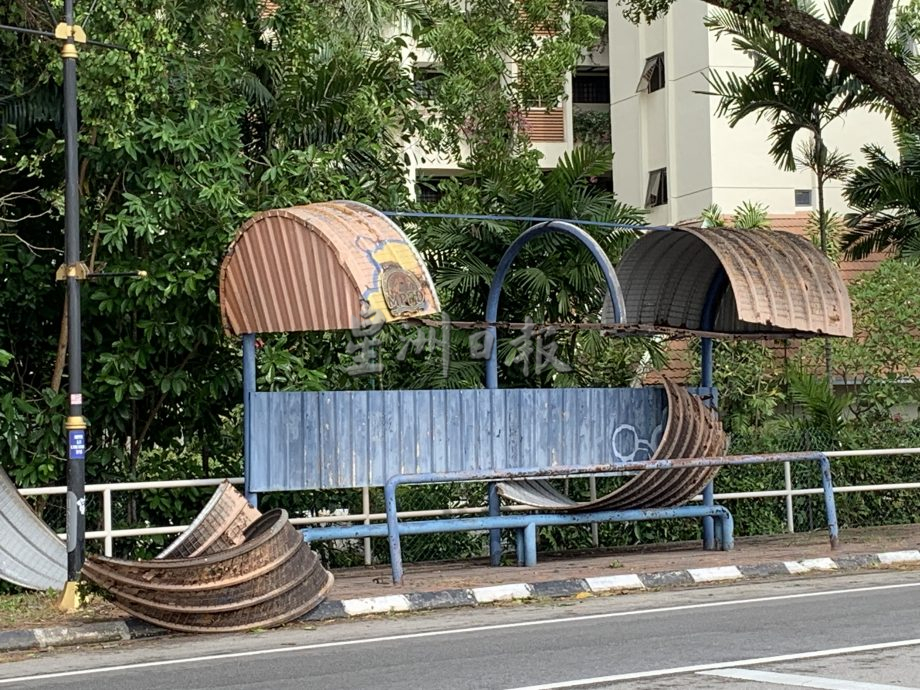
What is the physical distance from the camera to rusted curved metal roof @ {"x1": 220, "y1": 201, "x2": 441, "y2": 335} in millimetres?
12094

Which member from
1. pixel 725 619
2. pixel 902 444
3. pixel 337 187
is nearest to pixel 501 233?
pixel 337 187

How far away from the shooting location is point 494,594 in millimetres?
12086

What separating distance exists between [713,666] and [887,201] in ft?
41.7

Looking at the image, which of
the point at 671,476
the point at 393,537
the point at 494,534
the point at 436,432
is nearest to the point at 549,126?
the point at 671,476

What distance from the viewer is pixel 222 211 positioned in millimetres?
13602

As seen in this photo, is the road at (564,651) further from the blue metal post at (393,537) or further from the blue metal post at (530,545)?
the blue metal post at (530,545)

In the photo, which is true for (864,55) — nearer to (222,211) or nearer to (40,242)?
(222,211)

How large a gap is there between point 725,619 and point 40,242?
331 inches

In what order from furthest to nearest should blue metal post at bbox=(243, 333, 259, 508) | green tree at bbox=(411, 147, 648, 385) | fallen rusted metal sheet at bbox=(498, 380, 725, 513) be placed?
green tree at bbox=(411, 147, 648, 385) → fallen rusted metal sheet at bbox=(498, 380, 725, 513) → blue metal post at bbox=(243, 333, 259, 508)

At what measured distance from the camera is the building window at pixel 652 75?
32.4 m

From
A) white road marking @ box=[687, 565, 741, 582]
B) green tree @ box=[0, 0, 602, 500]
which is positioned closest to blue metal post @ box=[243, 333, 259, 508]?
green tree @ box=[0, 0, 602, 500]

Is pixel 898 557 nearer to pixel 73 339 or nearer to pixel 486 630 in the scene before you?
pixel 486 630

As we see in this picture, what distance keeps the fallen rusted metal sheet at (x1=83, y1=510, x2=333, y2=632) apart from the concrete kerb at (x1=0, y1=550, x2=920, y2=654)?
299 millimetres

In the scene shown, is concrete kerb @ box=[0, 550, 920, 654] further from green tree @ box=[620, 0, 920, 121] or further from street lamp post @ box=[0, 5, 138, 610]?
green tree @ box=[620, 0, 920, 121]
